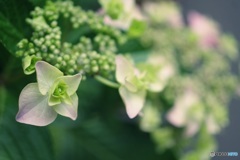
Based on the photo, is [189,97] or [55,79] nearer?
[55,79]

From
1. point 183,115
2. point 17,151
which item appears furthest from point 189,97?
point 17,151

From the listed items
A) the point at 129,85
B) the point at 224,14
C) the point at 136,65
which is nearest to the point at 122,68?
the point at 129,85

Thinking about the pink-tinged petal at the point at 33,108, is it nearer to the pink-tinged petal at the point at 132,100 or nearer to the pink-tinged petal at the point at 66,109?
the pink-tinged petal at the point at 66,109

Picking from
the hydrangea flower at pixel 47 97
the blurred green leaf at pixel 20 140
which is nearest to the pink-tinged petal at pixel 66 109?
the hydrangea flower at pixel 47 97

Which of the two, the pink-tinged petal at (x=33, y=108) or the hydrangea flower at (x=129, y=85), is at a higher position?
the hydrangea flower at (x=129, y=85)

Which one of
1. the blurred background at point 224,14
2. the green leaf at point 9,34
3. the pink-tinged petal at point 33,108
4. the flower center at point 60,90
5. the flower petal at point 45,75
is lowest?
the pink-tinged petal at point 33,108

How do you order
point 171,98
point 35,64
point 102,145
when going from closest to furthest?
point 35,64
point 171,98
point 102,145

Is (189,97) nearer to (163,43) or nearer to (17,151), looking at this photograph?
(163,43)
